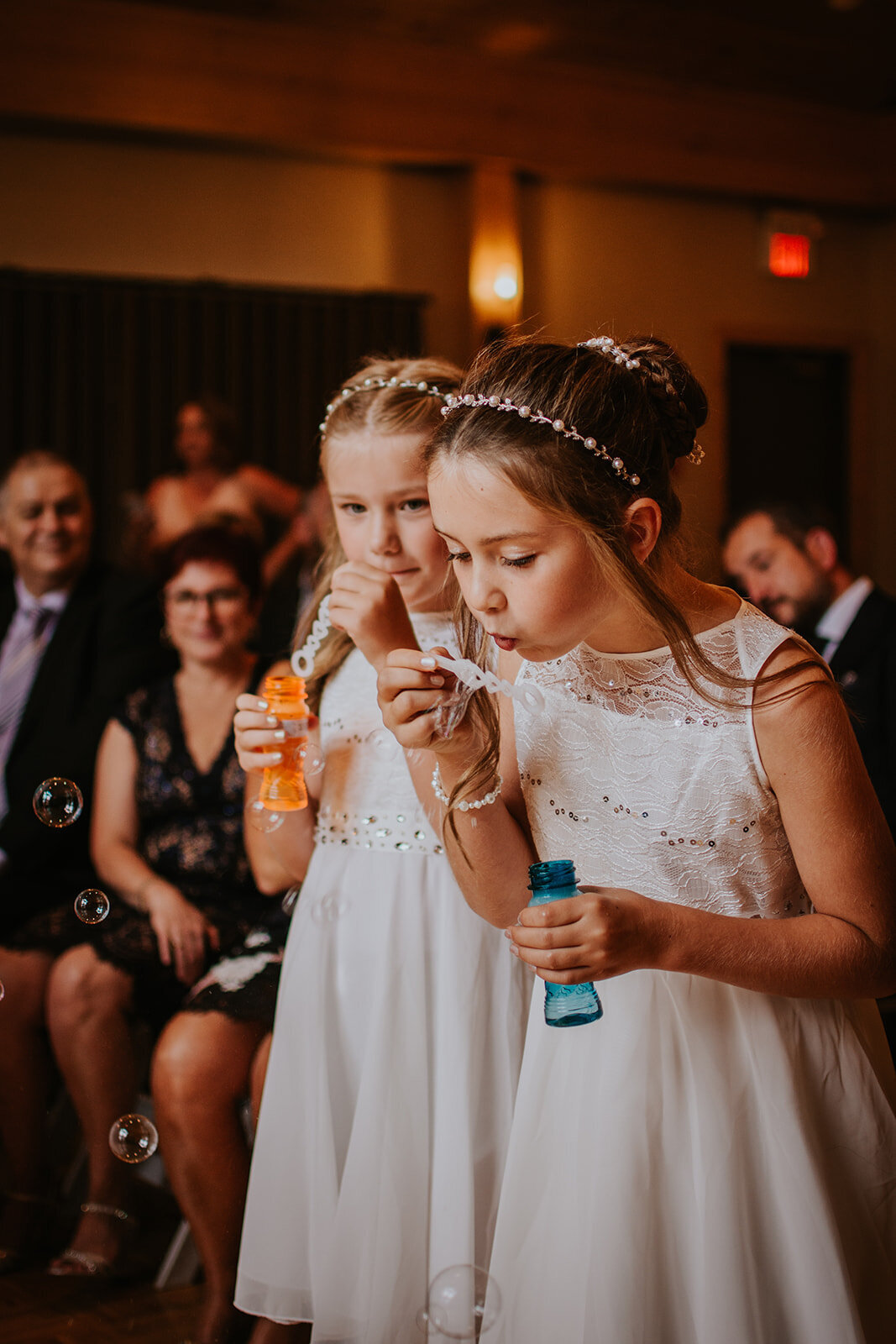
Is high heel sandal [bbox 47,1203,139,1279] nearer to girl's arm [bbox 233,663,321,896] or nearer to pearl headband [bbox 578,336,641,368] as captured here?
girl's arm [bbox 233,663,321,896]

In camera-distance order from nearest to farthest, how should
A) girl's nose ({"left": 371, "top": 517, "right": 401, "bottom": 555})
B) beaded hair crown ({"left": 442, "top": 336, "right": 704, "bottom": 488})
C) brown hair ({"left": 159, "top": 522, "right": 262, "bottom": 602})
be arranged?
beaded hair crown ({"left": 442, "top": 336, "right": 704, "bottom": 488}) < girl's nose ({"left": 371, "top": 517, "right": 401, "bottom": 555}) < brown hair ({"left": 159, "top": 522, "right": 262, "bottom": 602})

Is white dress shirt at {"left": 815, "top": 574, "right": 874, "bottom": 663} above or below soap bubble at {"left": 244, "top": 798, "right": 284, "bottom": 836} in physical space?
above

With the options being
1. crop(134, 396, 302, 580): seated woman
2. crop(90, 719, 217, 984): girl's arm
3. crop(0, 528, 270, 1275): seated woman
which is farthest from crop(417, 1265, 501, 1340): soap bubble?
crop(134, 396, 302, 580): seated woman

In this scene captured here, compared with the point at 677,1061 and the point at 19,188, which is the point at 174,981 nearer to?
the point at 677,1061

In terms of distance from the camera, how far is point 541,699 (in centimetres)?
127

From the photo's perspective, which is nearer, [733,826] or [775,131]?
[733,826]

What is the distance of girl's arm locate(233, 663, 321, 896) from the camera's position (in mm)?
1360

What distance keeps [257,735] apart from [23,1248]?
3.68 ft

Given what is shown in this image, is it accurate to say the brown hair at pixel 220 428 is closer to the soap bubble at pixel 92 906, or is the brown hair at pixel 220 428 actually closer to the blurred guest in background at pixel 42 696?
the blurred guest in background at pixel 42 696

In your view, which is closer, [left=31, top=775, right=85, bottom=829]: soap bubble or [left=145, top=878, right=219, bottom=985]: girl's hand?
[left=31, top=775, right=85, bottom=829]: soap bubble

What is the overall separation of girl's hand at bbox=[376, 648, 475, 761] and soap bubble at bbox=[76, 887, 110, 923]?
0.59 metres

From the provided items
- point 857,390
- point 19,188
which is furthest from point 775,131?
point 19,188

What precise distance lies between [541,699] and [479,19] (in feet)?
15.1

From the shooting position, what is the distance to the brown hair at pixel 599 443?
1.06m
